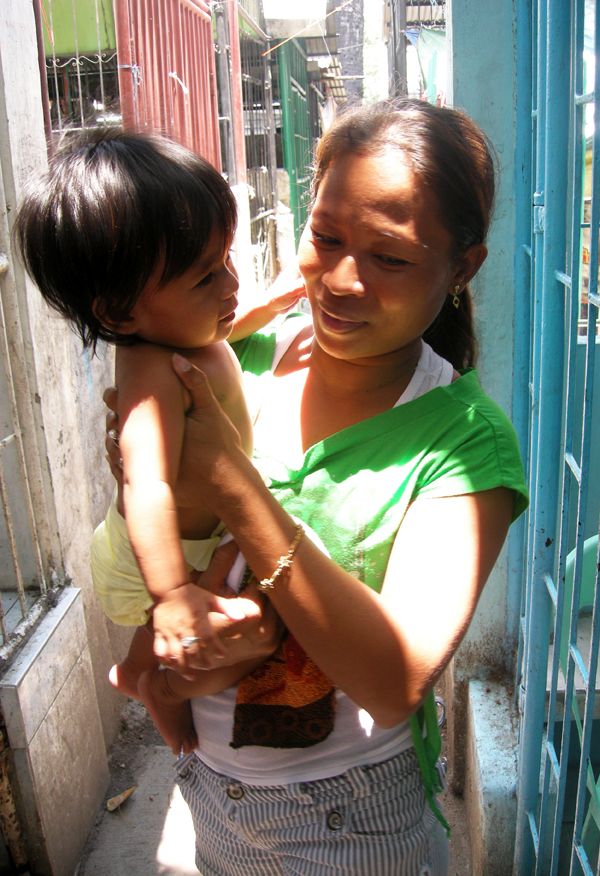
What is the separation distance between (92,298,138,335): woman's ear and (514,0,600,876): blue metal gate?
33.0 inches

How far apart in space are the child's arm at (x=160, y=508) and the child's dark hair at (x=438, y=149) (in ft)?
1.65

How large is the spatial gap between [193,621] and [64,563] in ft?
7.03

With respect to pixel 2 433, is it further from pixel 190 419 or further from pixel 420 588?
pixel 420 588

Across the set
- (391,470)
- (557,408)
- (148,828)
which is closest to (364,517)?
(391,470)

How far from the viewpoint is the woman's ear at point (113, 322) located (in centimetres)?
140

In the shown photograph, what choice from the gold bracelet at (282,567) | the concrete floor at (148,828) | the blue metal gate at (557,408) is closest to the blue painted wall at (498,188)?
the blue metal gate at (557,408)

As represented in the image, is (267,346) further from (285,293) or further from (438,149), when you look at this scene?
(438,149)

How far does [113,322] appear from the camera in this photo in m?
1.43

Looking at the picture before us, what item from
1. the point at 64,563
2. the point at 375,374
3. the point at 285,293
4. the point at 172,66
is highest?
the point at 172,66

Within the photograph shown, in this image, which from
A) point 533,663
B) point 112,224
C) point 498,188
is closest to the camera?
point 112,224

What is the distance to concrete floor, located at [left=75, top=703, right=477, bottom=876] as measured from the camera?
10.4 ft

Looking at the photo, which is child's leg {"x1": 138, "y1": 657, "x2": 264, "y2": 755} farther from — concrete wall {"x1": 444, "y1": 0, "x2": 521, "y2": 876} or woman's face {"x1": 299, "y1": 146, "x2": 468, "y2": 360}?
concrete wall {"x1": 444, "y1": 0, "x2": 521, "y2": 876}

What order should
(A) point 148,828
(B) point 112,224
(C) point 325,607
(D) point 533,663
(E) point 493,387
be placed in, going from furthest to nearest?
(A) point 148,828
(E) point 493,387
(D) point 533,663
(B) point 112,224
(C) point 325,607

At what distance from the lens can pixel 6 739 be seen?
278cm
